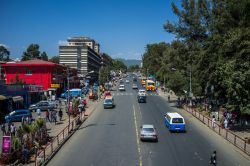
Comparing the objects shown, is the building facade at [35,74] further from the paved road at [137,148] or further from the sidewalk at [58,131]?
the paved road at [137,148]

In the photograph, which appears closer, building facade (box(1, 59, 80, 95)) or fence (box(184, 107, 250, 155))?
fence (box(184, 107, 250, 155))

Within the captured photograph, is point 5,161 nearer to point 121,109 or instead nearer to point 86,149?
point 86,149

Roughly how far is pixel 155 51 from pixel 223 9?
105 m

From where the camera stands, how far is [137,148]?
107 feet

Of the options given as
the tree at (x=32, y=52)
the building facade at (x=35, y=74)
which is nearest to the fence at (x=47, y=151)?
the building facade at (x=35, y=74)

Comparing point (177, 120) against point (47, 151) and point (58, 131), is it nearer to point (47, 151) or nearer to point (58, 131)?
point (58, 131)

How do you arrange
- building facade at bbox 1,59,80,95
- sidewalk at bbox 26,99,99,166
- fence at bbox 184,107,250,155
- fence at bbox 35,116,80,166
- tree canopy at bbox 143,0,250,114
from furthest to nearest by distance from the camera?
building facade at bbox 1,59,80,95
tree canopy at bbox 143,0,250,114
fence at bbox 184,107,250,155
sidewalk at bbox 26,99,99,166
fence at bbox 35,116,80,166

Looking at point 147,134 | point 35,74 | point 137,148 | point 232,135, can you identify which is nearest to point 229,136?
point 232,135

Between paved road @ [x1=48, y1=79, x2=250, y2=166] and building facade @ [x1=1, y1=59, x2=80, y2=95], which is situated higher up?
building facade @ [x1=1, y1=59, x2=80, y2=95]

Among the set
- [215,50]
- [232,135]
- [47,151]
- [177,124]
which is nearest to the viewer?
[47,151]

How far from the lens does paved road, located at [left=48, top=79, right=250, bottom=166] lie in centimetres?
2811

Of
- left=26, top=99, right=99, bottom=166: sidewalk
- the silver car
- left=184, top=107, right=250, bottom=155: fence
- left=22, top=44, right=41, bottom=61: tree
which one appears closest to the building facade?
left=26, top=99, right=99, bottom=166: sidewalk

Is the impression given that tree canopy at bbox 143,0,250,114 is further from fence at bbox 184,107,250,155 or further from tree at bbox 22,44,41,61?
tree at bbox 22,44,41,61

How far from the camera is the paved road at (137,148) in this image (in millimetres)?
28109
